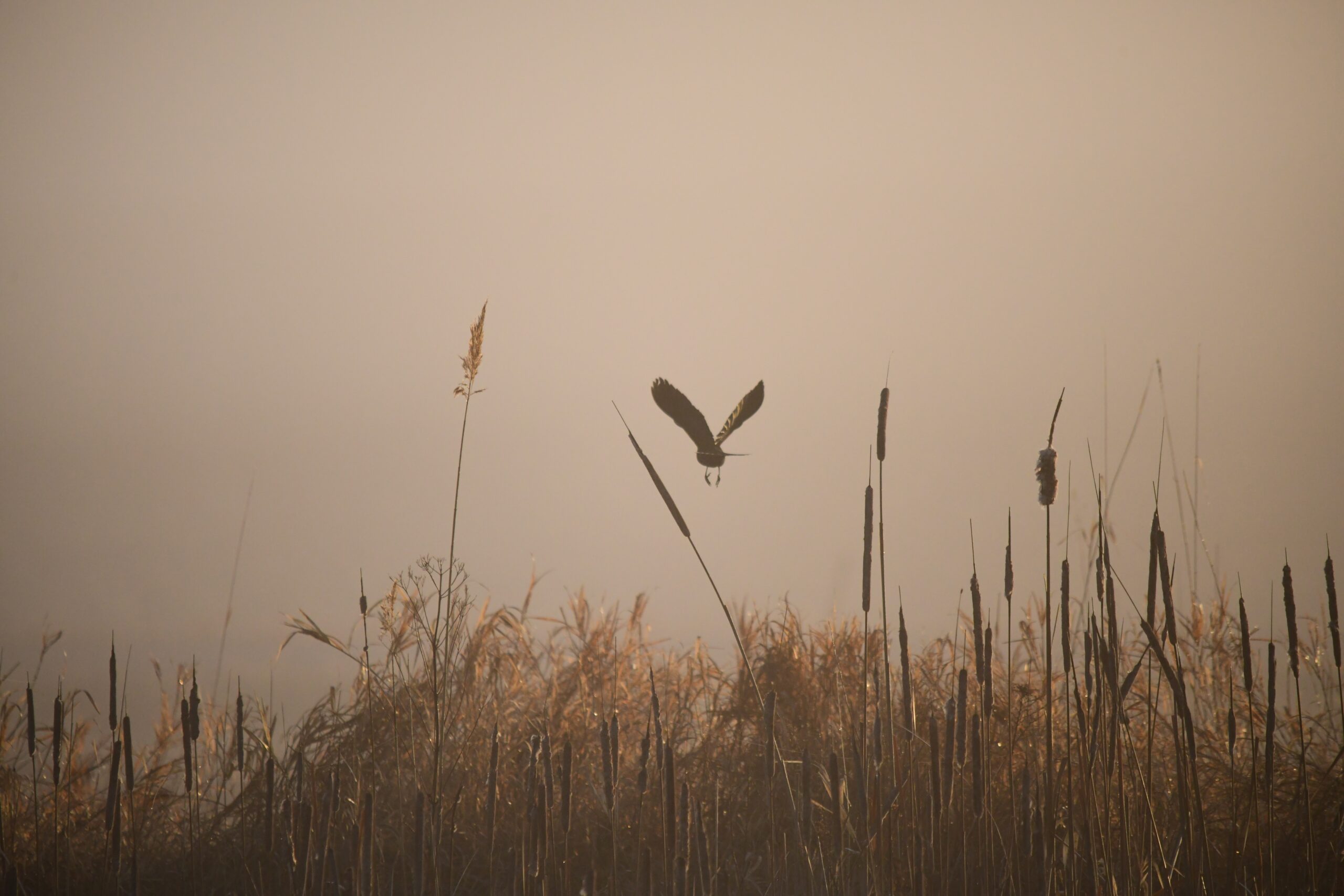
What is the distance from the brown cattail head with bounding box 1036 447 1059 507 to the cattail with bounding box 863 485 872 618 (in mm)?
258

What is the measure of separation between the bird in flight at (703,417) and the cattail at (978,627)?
488 millimetres

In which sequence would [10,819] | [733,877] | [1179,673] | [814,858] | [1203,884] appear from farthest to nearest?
[10,819] < [733,877] < [814,858] < [1203,884] < [1179,673]

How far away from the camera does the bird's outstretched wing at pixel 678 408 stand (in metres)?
1.62

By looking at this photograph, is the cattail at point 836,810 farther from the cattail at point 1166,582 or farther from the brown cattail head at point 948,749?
the cattail at point 1166,582

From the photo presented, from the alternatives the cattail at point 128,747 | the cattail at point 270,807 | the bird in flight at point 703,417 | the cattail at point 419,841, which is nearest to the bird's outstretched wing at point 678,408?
the bird in flight at point 703,417

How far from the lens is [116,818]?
1.63m

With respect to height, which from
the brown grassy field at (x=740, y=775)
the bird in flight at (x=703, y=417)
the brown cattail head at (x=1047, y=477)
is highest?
the bird in flight at (x=703, y=417)

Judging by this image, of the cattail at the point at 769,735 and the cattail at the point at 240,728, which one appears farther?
the cattail at the point at 240,728

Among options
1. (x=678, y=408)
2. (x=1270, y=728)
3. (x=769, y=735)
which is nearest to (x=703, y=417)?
(x=678, y=408)

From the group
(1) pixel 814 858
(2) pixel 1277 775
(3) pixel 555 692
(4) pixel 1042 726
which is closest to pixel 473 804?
(3) pixel 555 692

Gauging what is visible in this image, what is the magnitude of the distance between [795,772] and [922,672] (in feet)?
2.34

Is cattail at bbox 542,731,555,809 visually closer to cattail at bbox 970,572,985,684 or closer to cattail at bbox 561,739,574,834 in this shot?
cattail at bbox 561,739,574,834

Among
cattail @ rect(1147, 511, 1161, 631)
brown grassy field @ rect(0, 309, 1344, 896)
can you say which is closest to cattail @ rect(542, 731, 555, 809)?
brown grassy field @ rect(0, 309, 1344, 896)

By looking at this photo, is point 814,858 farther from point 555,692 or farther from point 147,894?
point 147,894
